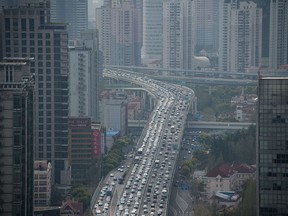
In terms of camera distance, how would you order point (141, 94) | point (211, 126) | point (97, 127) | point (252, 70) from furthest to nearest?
1. point (252, 70)
2. point (141, 94)
3. point (211, 126)
4. point (97, 127)

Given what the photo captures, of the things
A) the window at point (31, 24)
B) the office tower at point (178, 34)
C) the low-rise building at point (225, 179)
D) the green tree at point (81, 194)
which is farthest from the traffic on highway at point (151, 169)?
the office tower at point (178, 34)

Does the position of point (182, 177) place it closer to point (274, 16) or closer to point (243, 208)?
point (243, 208)

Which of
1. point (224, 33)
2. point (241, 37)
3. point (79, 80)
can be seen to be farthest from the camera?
point (224, 33)

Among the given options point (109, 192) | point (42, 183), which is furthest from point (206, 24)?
point (42, 183)

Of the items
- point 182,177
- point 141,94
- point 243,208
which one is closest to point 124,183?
point 182,177

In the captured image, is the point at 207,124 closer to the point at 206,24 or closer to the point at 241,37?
the point at 241,37
